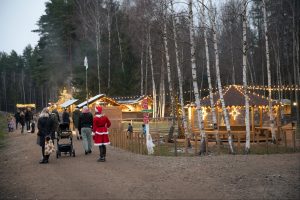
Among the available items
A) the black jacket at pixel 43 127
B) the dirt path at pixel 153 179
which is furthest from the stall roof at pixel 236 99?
the black jacket at pixel 43 127

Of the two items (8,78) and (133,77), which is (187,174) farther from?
(8,78)

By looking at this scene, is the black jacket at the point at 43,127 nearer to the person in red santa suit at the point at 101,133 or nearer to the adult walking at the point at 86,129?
the person in red santa suit at the point at 101,133

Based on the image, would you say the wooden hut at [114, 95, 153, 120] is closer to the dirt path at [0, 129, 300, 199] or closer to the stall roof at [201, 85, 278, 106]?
the stall roof at [201, 85, 278, 106]

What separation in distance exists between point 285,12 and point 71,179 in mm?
22501

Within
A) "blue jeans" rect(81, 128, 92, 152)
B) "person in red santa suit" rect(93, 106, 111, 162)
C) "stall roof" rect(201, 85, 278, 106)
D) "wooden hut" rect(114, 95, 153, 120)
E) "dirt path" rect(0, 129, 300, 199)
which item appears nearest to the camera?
"dirt path" rect(0, 129, 300, 199)

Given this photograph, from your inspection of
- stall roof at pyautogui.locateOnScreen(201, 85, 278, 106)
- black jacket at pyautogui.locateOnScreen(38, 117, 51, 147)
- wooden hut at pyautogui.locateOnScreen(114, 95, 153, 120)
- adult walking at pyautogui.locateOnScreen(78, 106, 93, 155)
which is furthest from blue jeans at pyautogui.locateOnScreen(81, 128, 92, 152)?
wooden hut at pyautogui.locateOnScreen(114, 95, 153, 120)

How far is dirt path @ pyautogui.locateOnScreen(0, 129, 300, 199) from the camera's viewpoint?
8.09 metres

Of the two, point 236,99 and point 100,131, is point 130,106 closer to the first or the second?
point 236,99

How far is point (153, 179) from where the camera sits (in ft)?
32.0

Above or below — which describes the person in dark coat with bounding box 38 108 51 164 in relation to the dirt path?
above

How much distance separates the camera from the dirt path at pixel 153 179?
26.5ft

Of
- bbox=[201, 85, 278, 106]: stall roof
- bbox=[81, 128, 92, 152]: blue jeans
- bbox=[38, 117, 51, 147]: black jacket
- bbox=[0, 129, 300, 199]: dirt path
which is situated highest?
bbox=[201, 85, 278, 106]: stall roof

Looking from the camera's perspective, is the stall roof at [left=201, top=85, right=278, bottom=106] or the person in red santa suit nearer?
the person in red santa suit

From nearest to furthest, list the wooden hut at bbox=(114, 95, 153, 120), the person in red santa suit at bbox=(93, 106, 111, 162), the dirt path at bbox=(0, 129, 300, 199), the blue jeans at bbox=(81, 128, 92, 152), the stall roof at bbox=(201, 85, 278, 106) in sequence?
1. the dirt path at bbox=(0, 129, 300, 199)
2. the person in red santa suit at bbox=(93, 106, 111, 162)
3. the blue jeans at bbox=(81, 128, 92, 152)
4. the stall roof at bbox=(201, 85, 278, 106)
5. the wooden hut at bbox=(114, 95, 153, 120)
